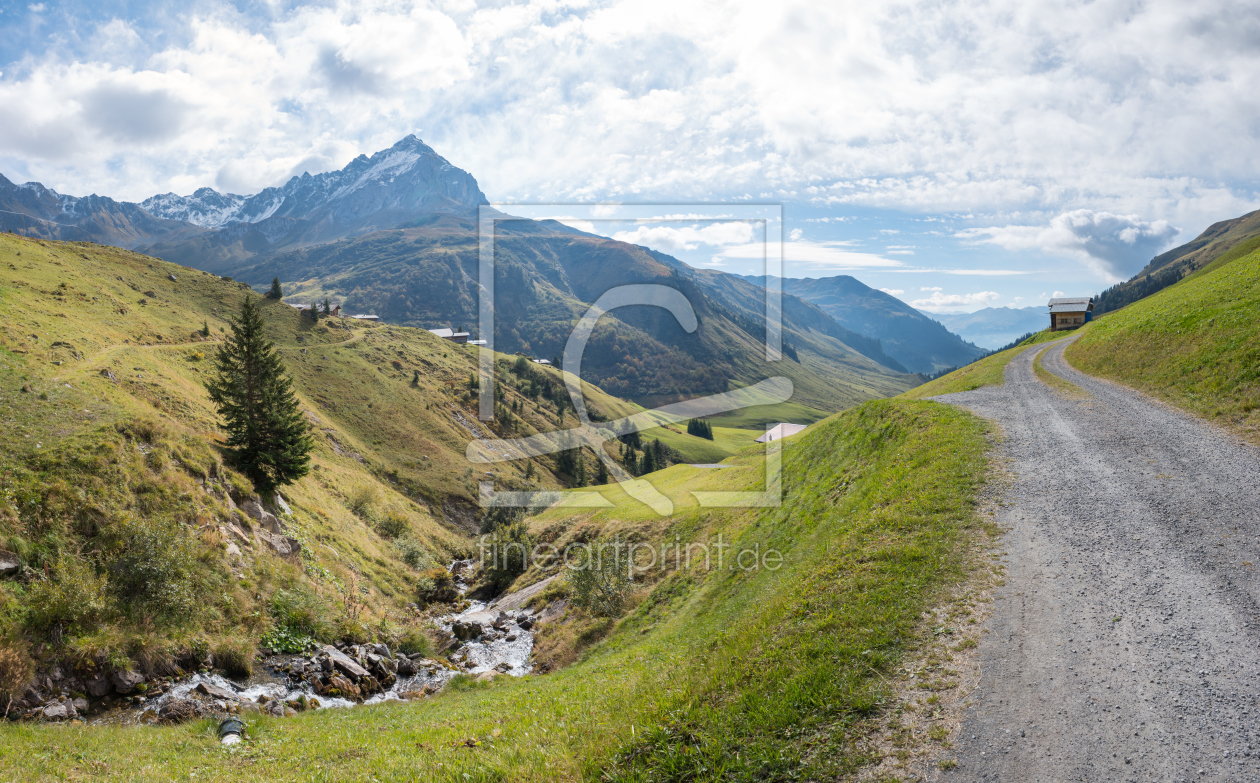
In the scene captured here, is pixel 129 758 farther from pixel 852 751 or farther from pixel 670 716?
pixel 852 751

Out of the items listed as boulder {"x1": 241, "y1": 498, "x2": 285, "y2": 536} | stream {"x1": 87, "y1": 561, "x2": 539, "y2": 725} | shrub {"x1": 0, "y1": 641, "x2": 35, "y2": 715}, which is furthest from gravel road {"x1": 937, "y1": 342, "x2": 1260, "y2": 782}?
boulder {"x1": 241, "y1": 498, "x2": 285, "y2": 536}

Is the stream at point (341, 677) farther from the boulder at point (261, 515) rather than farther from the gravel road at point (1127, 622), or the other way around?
the gravel road at point (1127, 622)

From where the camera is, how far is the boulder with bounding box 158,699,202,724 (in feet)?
61.8

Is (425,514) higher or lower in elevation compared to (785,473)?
lower

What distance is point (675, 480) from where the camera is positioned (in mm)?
57312

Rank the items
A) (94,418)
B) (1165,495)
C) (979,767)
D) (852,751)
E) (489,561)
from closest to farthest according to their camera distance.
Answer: (979,767) < (852,751) < (1165,495) < (94,418) < (489,561)

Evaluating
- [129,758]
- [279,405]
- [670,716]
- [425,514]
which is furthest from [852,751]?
[425,514]

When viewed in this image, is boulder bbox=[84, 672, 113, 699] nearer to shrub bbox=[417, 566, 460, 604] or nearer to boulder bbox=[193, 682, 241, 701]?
boulder bbox=[193, 682, 241, 701]

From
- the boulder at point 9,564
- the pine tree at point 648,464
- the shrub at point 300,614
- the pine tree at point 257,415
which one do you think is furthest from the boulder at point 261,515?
the pine tree at point 648,464

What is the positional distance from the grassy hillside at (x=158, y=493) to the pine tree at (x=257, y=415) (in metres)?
2.29

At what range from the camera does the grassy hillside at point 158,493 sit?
856 inches

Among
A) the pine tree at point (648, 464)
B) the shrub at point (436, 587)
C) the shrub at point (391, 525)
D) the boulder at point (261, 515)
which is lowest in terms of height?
the pine tree at point (648, 464)

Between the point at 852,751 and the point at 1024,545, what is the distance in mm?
8789

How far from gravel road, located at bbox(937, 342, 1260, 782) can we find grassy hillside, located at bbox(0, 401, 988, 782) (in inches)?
46.3
